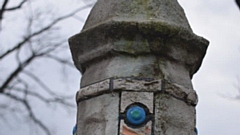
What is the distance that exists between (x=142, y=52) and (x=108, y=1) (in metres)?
0.42

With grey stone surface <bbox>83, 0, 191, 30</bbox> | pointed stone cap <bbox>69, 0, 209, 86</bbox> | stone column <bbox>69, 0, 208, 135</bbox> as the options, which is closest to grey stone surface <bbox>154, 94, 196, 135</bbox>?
stone column <bbox>69, 0, 208, 135</bbox>

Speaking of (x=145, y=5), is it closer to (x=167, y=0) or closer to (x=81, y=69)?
(x=167, y=0)

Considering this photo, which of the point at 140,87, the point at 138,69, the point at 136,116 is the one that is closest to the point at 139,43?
the point at 138,69

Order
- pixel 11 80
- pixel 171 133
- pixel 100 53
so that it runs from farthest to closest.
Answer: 1. pixel 11 80
2. pixel 100 53
3. pixel 171 133

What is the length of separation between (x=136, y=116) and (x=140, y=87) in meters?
0.16

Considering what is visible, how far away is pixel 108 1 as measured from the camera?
122 inches

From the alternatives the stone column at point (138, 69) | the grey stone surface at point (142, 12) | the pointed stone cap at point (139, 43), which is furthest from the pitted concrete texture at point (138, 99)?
the grey stone surface at point (142, 12)

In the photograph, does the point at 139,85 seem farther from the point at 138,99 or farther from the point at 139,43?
the point at 139,43

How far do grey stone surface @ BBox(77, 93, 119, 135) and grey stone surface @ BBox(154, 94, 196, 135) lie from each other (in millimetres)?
212

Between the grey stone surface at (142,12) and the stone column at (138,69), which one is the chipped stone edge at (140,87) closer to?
the stone column at (138,69)

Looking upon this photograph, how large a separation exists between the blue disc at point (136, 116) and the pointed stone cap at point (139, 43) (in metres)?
0.20

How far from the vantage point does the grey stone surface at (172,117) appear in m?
2.75

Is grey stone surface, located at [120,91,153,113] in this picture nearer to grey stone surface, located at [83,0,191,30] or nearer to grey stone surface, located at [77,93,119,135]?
grey stone surface, located at [77,93,119,135]

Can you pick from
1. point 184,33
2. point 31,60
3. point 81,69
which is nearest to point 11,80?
point 31,60
